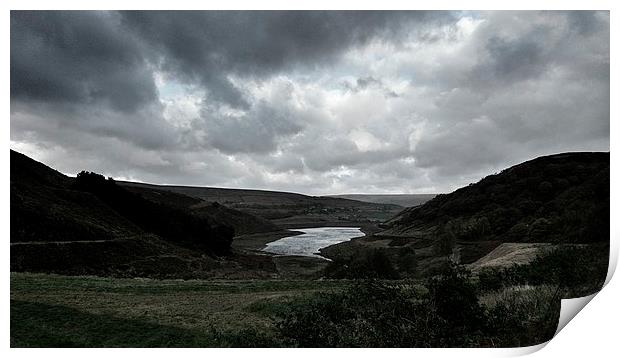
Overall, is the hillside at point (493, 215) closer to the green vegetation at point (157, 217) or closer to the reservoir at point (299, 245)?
the reservoir at point (299, 245)

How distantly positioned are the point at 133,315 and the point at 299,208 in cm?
10201

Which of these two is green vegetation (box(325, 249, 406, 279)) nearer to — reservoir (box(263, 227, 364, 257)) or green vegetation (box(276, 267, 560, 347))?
green vegetation (box(276, 267, 560, 347))

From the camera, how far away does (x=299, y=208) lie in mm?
116375

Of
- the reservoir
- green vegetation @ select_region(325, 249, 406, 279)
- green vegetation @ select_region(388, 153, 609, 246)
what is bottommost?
the reservoir

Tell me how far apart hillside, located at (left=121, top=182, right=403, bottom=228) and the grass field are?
6551 centimetres

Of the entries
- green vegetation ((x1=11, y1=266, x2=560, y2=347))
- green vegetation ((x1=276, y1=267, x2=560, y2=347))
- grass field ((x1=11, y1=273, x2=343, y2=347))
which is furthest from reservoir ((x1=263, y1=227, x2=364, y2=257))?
green vegetation ((x1=276, y1=267, x2=560, y2=347))

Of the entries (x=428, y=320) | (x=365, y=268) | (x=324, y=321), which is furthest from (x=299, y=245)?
(x=428, y=320)

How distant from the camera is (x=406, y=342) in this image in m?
12.0

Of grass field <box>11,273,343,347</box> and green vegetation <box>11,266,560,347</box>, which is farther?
grass field <box>11,273,343,347</box>

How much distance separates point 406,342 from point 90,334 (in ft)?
27.5

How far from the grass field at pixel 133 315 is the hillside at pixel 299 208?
65.5 meters

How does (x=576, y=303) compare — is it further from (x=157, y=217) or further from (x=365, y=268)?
(x=157, y=217)

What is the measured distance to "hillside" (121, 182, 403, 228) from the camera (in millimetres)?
93875
